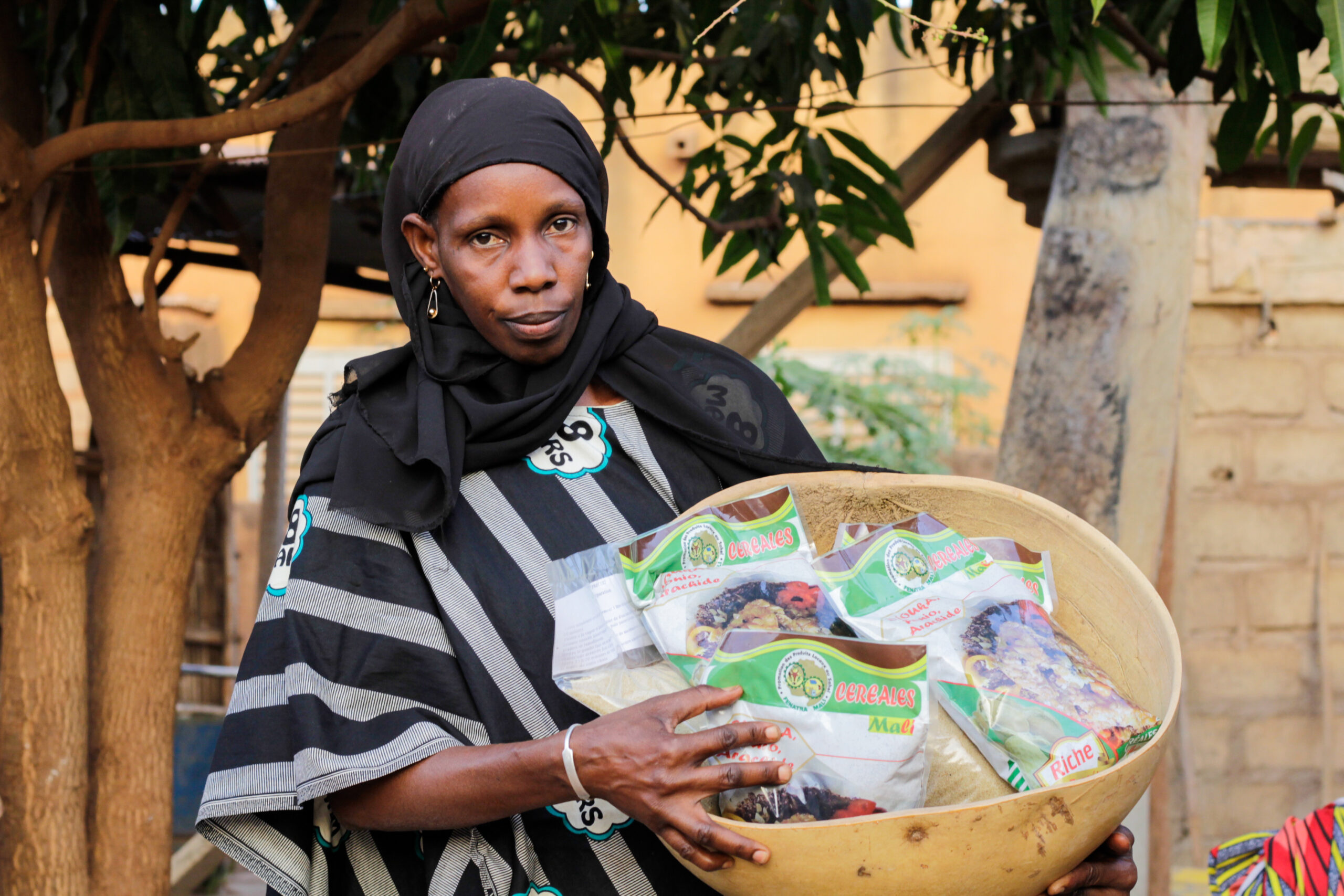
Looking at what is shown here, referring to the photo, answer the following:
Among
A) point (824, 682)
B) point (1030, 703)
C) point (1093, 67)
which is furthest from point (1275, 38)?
point (824, 682)

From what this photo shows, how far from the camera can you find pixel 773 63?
8.91 feet

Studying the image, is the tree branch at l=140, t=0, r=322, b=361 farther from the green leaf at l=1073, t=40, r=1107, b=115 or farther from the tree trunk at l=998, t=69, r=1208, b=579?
the tree trunk at l=998, t=69, r=1208, b=579

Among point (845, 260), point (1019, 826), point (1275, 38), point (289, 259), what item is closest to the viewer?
point (1019, 826)

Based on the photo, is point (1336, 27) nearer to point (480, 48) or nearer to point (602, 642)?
point (602, 642)

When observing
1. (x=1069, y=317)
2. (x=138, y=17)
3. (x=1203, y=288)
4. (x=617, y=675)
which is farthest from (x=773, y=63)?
(x=1203, y=288)

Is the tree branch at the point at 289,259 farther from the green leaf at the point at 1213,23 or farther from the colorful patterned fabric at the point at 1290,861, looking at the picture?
the colorful patterned fabric at the point at 1290,861

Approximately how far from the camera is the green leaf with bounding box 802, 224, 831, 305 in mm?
2660

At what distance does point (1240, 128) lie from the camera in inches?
83.8

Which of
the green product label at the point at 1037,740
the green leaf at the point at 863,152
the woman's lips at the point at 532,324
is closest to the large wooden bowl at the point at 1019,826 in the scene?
the green product label at the point at 1037,740

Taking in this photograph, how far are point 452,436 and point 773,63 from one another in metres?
1.68

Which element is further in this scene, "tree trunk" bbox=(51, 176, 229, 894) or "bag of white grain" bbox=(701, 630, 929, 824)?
"tree trunk" bbox=(51, 176, 229, 894)

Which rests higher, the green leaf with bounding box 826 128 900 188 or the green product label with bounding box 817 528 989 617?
the green leaf with bounding box 826 128 900 188

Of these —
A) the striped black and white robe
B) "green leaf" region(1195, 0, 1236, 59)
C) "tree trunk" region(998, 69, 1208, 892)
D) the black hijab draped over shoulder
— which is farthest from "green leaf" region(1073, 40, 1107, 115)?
the striped black and white robe

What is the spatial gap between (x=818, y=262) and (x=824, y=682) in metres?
1.81
